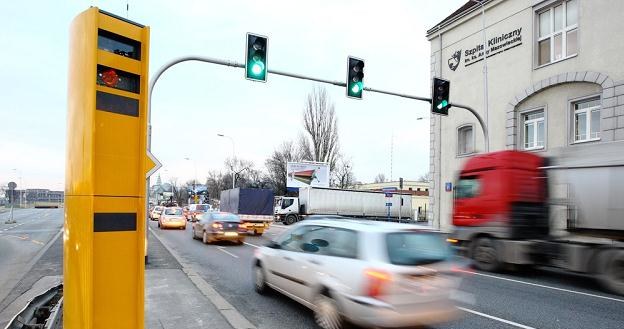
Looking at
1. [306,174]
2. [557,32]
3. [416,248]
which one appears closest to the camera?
[416,248]

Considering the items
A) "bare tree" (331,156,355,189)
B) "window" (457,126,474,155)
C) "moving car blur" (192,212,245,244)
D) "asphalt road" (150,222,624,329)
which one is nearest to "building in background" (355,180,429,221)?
"bare tree" (331,156,355,189)

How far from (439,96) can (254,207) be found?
1585cm

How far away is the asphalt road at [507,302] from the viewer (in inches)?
264

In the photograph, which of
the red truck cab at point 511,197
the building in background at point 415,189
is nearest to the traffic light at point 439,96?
the red truck cab at point 511,197

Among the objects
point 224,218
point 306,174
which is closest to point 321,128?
point 306,174

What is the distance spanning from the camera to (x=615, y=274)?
30.5ft

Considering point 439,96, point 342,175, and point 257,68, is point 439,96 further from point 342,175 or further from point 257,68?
point 342,175

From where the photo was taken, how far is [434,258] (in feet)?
19.0

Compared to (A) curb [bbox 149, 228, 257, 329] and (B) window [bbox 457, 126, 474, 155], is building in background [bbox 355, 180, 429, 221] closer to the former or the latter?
(B) window [bbox 457, 126, 474, 155]

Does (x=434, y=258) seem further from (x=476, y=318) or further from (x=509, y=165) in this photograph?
(x=509, y=165)

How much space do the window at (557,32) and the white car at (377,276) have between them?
1567 cm

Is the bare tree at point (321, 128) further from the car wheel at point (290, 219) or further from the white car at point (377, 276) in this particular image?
the white car at point (377, 276)

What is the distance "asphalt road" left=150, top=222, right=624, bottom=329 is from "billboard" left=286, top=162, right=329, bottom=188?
3474 centimetres

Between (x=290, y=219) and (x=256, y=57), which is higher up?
(x=256, y=57)
